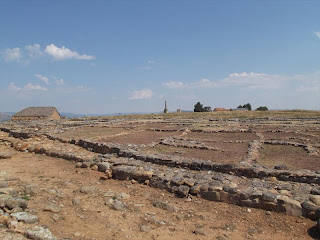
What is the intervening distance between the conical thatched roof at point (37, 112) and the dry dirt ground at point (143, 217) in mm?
44240

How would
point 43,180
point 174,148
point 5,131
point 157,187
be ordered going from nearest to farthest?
point 157,187 → point 43,180 → point 174,148 → point 5,131

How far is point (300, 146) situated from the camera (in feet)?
40.1

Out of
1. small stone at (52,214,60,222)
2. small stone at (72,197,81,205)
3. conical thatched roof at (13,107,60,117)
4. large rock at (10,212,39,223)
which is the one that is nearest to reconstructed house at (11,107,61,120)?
conical thatched roof at (13,107,60,117)

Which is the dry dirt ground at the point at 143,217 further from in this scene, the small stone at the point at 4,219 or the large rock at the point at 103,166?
the large rock at the point at 103,166

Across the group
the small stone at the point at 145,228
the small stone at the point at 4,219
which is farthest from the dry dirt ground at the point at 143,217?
the small stone at the point at 4,219

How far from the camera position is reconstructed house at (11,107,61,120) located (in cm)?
4656

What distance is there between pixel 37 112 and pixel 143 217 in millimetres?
49802

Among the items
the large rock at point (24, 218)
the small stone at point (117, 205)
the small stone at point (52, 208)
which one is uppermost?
the large rock at point (24, 218)

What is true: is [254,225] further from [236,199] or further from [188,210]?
[188,210]

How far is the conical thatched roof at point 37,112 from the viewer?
47312mm

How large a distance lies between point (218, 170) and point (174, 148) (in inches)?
168

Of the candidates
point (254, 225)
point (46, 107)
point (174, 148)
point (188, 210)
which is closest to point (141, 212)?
point (188, 210)

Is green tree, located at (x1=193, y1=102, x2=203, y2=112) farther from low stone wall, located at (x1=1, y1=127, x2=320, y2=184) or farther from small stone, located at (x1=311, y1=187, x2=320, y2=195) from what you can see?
small stone, located at (x1=311, y1=187, x2=320, y2=195)

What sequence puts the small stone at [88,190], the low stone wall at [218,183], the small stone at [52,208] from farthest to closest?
1. the small stone at [88,190]
2. the low stone wall at [218,183]
3. the small stone at [52,208]
